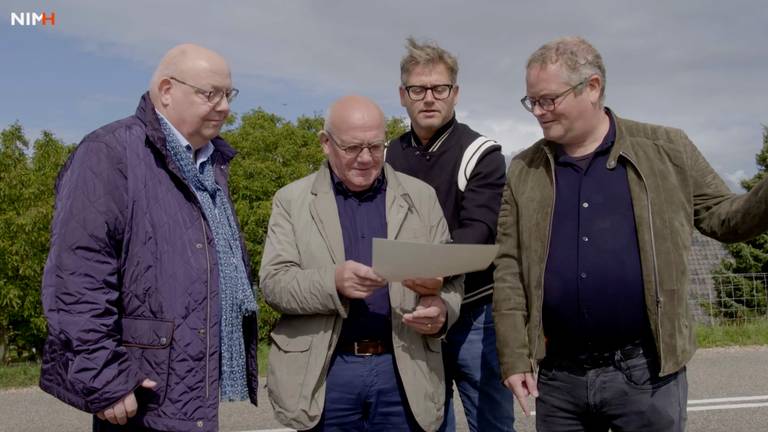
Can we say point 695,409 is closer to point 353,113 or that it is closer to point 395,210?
point 395,210

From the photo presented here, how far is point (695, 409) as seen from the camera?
6.29 metres

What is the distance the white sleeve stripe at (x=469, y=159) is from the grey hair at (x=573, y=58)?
0.62 m

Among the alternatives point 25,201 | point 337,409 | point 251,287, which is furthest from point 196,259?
point 25,201

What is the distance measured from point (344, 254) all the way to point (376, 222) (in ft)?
0.64

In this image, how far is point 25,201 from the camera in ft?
59.6

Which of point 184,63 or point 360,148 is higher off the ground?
point 184,63

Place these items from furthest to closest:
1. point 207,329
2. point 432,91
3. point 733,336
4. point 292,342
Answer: point 733,336
point 432,91
point 292,342
point 207,329

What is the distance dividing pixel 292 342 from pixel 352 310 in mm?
263

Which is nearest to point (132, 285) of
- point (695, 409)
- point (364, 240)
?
point (364, 240)

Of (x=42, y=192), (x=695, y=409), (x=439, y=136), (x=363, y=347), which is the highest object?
(x=42, y=192)

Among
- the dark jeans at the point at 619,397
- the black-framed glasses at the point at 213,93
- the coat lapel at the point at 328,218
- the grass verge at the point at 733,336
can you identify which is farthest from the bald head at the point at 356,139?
the grass verge at the point at 733,336

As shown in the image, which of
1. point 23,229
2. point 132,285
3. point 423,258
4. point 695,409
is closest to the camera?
point 423,258

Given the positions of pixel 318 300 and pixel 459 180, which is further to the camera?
pixel 459 180

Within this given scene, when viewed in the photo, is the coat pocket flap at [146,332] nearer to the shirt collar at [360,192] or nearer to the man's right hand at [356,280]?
the man's right hand at [356,280]
